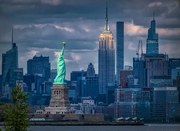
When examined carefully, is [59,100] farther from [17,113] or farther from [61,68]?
[17,113]

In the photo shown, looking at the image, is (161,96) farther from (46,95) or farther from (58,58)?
(58,58)

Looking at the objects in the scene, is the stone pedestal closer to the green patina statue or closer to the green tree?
the green patina statue

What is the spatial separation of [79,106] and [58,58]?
36.9 m

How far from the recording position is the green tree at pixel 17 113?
136ft

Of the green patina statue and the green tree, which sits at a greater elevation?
the green patina statue

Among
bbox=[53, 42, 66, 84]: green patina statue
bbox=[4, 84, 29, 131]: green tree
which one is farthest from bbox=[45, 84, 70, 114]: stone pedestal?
bbox=[4, 84, 29, 131]: green tree

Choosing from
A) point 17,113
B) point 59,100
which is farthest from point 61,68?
point 17,113

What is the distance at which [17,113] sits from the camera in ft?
137

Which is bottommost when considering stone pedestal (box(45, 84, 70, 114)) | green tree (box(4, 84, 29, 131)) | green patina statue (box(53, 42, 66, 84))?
green tree (box(4, 84, 29, 131))

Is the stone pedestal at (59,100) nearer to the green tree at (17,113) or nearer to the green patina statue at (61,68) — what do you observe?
the green patina statue at (61,68)

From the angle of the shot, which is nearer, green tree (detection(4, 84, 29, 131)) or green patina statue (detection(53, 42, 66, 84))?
green tree (detection(4, 84, 29, 131))

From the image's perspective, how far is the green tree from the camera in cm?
4147

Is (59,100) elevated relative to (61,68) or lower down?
lower down

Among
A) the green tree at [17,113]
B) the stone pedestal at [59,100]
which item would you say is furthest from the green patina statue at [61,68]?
the green tree at [17,113]
